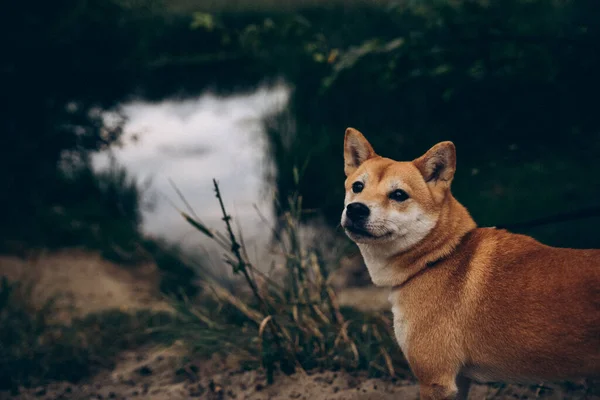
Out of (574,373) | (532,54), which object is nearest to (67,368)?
(574,373)

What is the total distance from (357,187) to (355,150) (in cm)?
25

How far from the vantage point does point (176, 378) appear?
4.59 m

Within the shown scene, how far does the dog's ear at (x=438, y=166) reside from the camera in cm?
282

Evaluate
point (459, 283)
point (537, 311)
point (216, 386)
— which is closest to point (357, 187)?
point (459, 283)

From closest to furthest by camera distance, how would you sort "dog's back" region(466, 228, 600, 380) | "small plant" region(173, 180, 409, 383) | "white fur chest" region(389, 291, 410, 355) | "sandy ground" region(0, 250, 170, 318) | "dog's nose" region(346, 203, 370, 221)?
"dog's back" region(466, 228, 600, 380)
"dog's nose" region(346, 203, 370, 221)
"white fur chest" region(389, 291, 410, 355)
"small plant" region(173, 180, 409, 383)
"sandy ground" region(0, 250, 170, 318)

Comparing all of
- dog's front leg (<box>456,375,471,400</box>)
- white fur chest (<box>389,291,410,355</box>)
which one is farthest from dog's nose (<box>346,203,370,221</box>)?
dog's front leg (<box>456,375,471,400</box>)

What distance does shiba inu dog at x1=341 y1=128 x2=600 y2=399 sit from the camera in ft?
8.56

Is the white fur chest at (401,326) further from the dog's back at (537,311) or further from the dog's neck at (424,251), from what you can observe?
the dog's back at (537,311)

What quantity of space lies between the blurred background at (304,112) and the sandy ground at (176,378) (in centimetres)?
36

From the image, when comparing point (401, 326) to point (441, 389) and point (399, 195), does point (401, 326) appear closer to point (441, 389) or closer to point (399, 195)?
point (441, 389)

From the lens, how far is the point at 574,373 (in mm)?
2605

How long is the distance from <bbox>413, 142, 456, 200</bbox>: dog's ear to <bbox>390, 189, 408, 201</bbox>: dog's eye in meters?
0.15

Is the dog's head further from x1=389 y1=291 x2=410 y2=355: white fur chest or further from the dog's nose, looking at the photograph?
x1=389 y1=291 x2=410 y2=355: white fur chest

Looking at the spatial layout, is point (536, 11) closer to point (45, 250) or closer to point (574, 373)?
point (574, 373)
